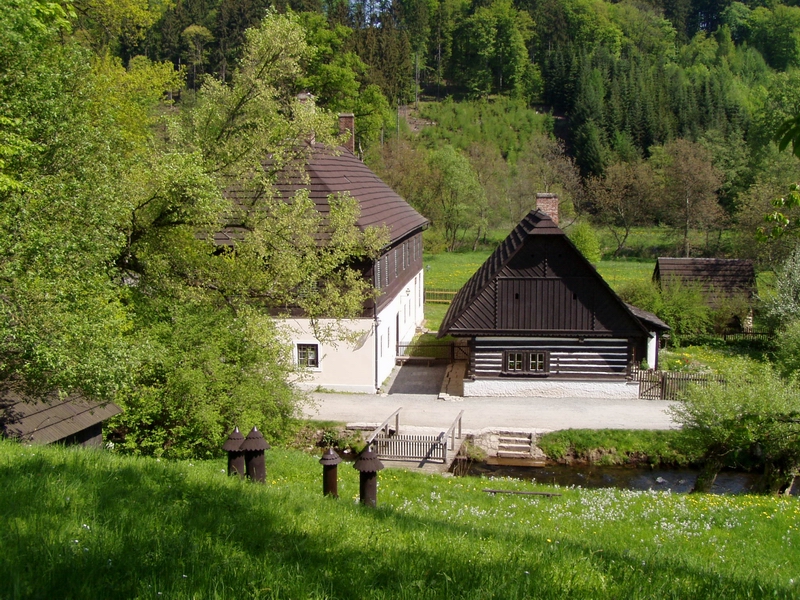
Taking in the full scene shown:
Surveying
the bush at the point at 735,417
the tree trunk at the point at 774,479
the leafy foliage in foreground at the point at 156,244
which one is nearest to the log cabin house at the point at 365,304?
the leafy foliage in foreground at the point at 156,244

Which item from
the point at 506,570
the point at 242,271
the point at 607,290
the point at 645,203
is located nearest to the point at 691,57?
the point at 645,203

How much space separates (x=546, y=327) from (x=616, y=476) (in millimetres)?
6093

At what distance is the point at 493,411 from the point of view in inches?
899

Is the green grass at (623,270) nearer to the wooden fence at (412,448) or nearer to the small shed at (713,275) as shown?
the small shed at (713,275)

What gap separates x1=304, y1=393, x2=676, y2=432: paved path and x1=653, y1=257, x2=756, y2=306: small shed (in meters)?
13.9

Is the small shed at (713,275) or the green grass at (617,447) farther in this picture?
the small shed at (713,275)

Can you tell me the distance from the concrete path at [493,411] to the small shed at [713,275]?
1385cm

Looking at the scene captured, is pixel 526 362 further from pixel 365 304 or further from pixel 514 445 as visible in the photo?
pixel 365 304

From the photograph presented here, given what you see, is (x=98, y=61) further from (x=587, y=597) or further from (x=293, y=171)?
(x=587, y=597)

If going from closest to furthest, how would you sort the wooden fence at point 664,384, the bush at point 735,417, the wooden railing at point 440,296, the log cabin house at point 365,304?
the bush at point 735,417 < the wooden fence at point 664,384 < the log cabin house at point 365,304 < the wooden railing at point 440,296

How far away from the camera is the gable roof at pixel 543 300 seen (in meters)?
23.7

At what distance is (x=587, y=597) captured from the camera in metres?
5.15

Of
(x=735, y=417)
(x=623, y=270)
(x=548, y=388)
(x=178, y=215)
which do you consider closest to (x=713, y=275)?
(x=548, y=388)

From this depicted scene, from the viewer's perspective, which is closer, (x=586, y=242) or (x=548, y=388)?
(x=548, y=388)
